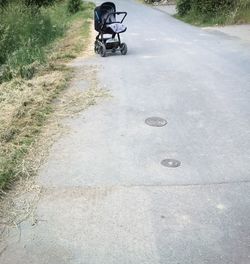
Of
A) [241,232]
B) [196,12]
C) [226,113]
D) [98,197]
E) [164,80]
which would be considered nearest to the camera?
[241,232]

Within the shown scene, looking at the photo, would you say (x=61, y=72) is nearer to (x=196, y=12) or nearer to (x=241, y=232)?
(x=241, y=232)

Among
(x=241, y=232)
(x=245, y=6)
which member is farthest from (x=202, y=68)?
(x=245, y=6)

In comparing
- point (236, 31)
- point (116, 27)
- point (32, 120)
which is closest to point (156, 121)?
point (32, 120)

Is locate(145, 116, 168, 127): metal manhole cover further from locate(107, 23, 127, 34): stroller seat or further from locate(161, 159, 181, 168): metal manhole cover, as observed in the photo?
locate(107, 23, 127, 34): stroller seat

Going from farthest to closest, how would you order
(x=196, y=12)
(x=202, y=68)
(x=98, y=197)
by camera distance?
(x=196, y=12), (x=202, y=68), (x=98, y=197)

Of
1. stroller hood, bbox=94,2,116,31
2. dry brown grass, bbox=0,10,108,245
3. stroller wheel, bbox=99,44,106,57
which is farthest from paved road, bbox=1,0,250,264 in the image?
stroller hood, bbox=94,2,116,31

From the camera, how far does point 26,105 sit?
741 cm

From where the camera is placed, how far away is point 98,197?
4.74 metres

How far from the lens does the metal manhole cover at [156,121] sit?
6.88 m

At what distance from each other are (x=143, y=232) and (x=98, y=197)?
2.67 ft

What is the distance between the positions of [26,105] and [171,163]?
308cm

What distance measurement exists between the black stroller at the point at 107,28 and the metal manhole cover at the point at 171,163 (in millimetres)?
6645

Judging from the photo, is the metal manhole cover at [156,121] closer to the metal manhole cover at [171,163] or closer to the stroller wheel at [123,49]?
the metal manhole cover at [171,163]

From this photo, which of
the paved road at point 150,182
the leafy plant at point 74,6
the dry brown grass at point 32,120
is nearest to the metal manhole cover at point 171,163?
the paved road at point 150,182
